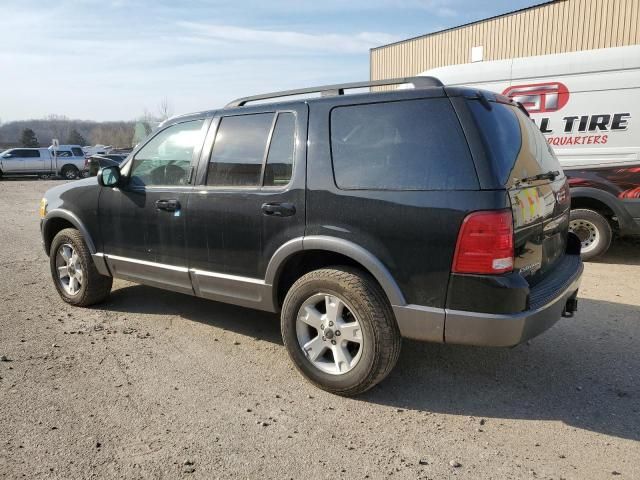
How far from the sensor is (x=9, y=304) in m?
5.02

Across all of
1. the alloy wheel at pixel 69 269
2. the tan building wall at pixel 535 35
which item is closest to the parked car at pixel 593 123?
the alloy wheel at pixel 69 269

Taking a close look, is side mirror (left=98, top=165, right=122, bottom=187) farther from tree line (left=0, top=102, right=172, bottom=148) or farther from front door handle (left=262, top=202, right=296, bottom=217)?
tree line (left=0, top=102, right=172, bottom=148)

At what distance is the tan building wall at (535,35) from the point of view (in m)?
13.4

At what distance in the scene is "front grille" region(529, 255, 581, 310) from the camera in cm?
286

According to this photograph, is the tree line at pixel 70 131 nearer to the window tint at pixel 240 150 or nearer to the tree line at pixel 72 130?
the tree line at pixel 72 130

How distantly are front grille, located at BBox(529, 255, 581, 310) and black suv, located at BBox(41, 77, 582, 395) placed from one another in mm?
14

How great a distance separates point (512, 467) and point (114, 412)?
226 cm

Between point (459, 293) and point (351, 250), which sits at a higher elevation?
point (351, 250)

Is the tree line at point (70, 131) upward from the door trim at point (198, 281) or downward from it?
upward

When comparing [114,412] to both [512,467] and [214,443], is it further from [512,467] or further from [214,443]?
[512,467]

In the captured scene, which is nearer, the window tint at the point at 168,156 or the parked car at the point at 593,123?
the window tint at the point at 168,156

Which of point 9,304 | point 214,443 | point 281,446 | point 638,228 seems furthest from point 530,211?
point 9,304

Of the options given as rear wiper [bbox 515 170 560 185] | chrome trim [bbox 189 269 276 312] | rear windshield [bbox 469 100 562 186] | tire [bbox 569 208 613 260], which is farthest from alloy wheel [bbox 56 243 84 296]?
tire [bbox 569 208 613 260]

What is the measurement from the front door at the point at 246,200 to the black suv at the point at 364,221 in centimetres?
1
